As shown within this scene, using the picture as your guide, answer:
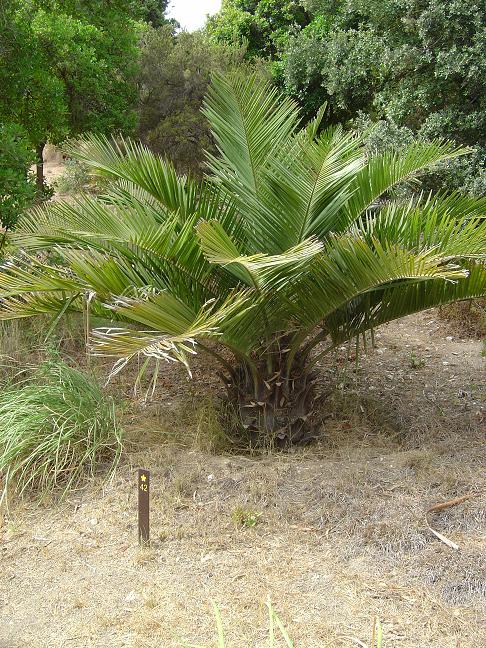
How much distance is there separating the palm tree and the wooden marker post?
59cm

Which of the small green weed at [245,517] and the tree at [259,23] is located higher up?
the tree at [259,23]

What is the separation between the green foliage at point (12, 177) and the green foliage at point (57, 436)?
6.44 feet

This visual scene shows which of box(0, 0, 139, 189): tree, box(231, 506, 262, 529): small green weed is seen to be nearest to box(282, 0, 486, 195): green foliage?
box(0, 0, 139, 189): tree

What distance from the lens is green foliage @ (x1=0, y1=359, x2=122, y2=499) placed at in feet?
13.8

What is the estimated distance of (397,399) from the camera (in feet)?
18.1

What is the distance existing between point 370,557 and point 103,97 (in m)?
7.92

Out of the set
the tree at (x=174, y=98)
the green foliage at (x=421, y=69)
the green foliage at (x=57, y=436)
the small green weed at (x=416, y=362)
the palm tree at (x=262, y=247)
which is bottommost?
the green foliage at (x=57, y=436)

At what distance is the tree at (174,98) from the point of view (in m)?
12.4

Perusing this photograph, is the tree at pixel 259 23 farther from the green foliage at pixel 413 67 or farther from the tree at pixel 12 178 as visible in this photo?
the tree at pixel 12 178

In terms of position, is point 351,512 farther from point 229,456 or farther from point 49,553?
point 49,553

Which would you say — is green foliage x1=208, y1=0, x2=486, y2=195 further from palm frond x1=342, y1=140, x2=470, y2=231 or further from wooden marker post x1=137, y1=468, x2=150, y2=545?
wooden marker post x1=137, y1=468, x2=150, y2=545

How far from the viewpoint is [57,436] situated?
433cm

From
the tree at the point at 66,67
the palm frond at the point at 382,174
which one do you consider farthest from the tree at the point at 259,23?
the palm frond at the point at 382,174

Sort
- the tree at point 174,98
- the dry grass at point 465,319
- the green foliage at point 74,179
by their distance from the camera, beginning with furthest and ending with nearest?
the green foliage at point 74,179 → the tree at point 174,98 → the dry grass at point 465,319
